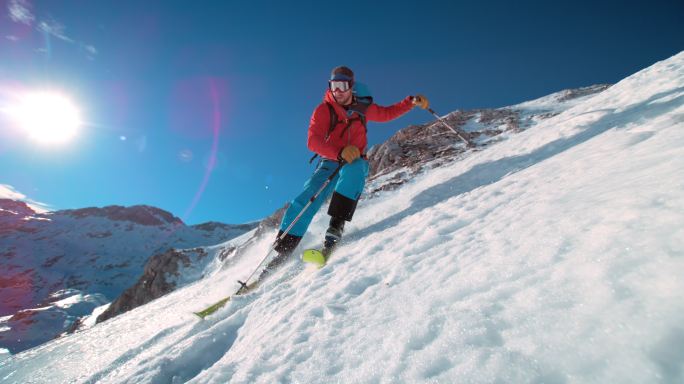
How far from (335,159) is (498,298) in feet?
13.9

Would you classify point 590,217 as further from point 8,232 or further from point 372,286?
point 8,232

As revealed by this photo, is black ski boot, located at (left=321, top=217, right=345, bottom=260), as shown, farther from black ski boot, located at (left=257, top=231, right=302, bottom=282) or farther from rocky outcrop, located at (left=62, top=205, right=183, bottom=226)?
rocky outcrop, located at (left=62, top=205, right=183, bottom=226)

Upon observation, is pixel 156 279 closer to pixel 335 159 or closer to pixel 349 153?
pixel 335 159

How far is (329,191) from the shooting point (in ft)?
21.1

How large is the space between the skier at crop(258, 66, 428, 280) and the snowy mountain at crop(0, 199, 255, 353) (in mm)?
102933

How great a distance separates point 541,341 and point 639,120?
4.89 meters

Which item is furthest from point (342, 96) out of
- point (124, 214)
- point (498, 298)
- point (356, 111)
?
point (124, 214)

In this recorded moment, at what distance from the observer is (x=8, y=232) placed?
153 m

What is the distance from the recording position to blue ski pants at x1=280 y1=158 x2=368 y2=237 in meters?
5.66

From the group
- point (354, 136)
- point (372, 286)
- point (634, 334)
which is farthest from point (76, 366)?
point (634, 334)

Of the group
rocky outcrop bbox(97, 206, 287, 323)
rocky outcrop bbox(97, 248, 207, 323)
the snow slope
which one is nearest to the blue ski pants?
the snow slope

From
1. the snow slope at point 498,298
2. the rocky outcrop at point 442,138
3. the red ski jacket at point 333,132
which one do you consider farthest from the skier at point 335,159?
the rocky outcrop at point 442,138

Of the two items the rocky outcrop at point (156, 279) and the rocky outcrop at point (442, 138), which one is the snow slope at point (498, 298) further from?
the rocky outcrop at point (156, 279)

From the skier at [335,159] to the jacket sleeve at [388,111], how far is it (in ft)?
0.78
